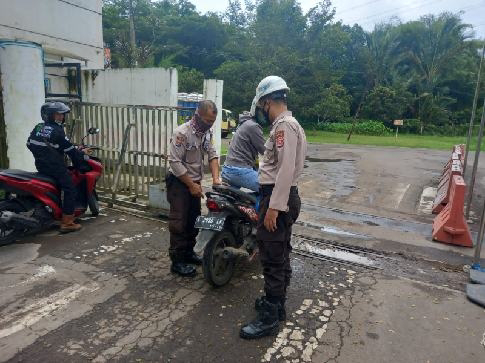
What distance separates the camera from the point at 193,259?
447 cm

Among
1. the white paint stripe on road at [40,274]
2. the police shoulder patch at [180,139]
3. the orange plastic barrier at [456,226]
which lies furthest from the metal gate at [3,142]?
the orange plastic barrier at [456,226]

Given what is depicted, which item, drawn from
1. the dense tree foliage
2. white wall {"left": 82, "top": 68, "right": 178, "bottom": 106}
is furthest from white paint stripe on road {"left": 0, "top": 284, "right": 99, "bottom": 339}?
the dense tree foliage

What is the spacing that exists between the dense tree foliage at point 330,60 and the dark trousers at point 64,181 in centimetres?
2377

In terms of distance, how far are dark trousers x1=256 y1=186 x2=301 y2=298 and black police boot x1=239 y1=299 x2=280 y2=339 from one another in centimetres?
10

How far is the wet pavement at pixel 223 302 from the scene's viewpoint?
2.98 meters

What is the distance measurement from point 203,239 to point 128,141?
3213 millimetres

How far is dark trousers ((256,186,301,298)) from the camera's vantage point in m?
3.19

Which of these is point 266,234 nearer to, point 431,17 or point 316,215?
point 316,215

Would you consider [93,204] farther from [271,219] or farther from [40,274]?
[271,219]

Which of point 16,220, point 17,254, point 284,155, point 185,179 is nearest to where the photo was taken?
point 284,155

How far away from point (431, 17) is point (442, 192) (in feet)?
122

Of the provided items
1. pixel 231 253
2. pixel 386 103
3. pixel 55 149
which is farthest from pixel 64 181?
pixel 386 103

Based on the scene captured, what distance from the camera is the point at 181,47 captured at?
41344mm

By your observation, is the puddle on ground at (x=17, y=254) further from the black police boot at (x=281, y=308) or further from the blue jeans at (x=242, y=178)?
the black police boot at (x=281, y=308)
